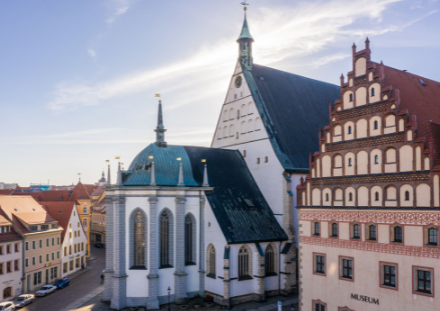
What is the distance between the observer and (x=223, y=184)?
41219mm

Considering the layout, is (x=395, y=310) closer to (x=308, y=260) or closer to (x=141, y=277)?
(x=308, y=260)

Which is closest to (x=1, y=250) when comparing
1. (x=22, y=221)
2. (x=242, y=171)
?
(x=22, y=221)

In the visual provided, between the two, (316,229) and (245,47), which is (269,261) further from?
(245,47)

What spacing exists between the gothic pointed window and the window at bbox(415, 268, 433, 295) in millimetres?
23406

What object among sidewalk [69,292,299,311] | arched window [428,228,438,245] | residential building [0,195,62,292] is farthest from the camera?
residential building [0,195,62,292]

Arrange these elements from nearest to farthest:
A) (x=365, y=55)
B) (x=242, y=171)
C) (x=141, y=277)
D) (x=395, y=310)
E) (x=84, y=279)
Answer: (x=395, y=310), (x=365, y=55), (x=141, y=277), (x=242, y=171), (x=84, y=279)

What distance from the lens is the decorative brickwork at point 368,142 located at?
2389cm

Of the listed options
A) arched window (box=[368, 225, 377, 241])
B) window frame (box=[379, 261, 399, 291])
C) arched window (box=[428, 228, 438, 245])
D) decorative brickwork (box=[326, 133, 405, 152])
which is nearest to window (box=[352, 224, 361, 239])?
arched window (box=[368, 225, 377, 241])

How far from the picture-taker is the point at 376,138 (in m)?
25.0

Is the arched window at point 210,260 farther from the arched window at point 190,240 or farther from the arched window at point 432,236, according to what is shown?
the arched window at point 432,236

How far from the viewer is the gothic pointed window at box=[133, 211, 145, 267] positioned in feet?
120

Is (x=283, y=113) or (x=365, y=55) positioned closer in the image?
(x=365, y=55)

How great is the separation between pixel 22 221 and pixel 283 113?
34.5m

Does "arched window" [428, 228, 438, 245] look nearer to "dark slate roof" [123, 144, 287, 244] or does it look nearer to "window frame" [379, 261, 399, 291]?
"window frame" [379, 261, 399, 291]
